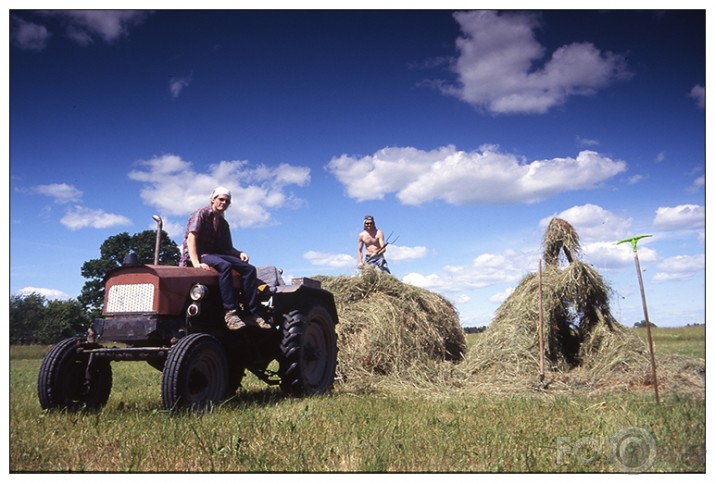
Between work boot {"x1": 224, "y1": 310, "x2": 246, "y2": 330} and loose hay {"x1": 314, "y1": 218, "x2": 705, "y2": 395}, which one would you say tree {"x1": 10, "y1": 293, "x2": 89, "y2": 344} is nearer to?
work boot {"x1": 224, "y1": 310, "x2": 246, "y2": 330}

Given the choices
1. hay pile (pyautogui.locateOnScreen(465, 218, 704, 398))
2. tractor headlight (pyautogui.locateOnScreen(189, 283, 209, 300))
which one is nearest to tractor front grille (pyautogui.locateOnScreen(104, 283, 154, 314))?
tractor headlight (pyautogui.locateOnScreen(189, 283, 209, 300))

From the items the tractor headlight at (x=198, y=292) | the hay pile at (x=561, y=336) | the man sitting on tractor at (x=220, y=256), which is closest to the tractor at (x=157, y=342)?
the tractor headlight at (x=198, y=292)

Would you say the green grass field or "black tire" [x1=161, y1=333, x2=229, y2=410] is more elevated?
"black tire" [x1=161, y1=333, x2=229, y2=410]

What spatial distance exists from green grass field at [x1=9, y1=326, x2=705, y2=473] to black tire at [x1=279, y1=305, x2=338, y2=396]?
0.75m

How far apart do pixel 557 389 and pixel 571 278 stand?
2331mm

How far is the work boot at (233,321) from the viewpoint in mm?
5039

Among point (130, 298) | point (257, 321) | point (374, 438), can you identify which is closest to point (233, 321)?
point (257, 321)

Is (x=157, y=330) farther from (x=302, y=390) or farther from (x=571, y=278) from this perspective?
(x=571, y=278)

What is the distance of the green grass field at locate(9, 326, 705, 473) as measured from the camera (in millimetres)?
2973

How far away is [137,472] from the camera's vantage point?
9.68ft

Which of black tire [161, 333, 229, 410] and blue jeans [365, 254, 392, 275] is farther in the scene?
blue jeans [365, 254, 392, 275]

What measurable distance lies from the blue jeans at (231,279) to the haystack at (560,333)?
352 centimetres

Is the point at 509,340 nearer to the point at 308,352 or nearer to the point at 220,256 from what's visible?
the point at 308,352

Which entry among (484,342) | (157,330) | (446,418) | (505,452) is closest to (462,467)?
(505,452)
